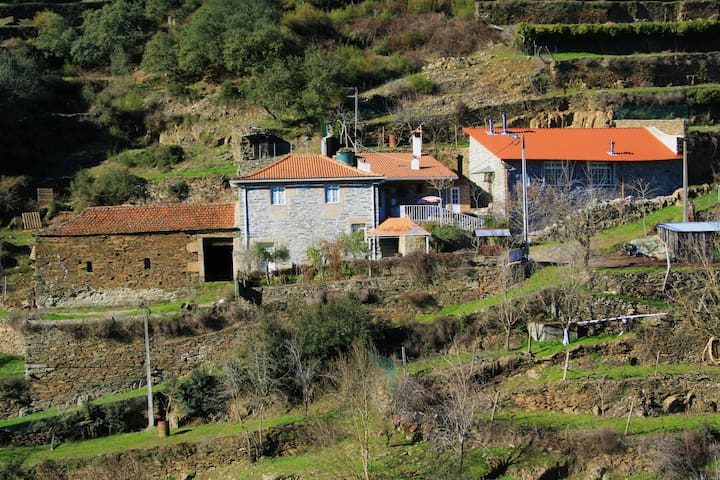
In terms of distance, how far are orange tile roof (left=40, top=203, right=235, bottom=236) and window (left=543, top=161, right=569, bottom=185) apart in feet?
40.3

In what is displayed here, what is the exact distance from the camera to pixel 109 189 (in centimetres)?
4316

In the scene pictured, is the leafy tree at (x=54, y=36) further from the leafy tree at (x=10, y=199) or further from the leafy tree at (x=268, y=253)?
the leafy tree at (x=268, y=253)

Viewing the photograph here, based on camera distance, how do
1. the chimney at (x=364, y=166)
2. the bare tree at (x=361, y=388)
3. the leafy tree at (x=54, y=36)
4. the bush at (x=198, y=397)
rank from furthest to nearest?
1. the leafy tree at (x=54, y=36)
2. the chimney at (x=364, y=166)
3. the bush at (x=198, y=397)
4. the bare tree at (x=361, y=388)

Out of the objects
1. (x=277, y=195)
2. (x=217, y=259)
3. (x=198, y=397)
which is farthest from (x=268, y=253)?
(x=198, y=397)

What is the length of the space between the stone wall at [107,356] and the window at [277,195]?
5.84 meters

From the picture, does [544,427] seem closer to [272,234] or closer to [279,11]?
[272,234]

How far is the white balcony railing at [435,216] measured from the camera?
37344 mm

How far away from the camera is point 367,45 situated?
5666 cm

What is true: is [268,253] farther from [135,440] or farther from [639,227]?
[639,227]

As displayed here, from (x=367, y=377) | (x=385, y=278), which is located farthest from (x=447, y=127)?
(x=367, y=377)

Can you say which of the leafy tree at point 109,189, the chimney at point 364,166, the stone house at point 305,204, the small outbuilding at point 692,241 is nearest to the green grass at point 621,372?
the small outbuilding at point 692,241

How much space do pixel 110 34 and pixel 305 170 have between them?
2534 cm

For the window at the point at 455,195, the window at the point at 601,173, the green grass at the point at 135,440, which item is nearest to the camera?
the green grass at the point at 135,440

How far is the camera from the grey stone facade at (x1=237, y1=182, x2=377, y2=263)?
3600 cm
